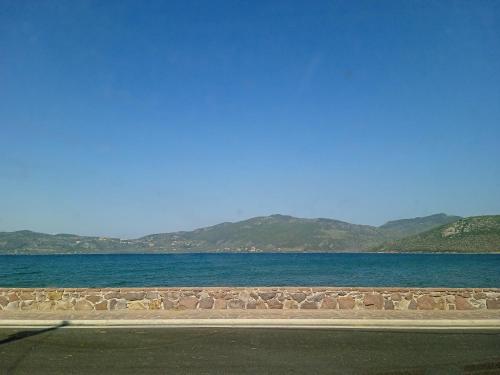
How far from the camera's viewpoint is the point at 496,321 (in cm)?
1161

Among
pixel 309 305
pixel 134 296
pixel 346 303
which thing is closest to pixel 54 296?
pixel 134 296

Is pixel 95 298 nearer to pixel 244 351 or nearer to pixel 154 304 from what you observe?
pixel 154 304

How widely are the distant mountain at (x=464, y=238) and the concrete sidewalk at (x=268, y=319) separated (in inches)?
6277

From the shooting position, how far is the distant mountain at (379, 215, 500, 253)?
16038 centimetres

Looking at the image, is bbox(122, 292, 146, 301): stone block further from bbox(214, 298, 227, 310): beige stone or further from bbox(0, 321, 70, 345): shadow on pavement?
bbox(0, 321, 70, 345): shadow on pavement

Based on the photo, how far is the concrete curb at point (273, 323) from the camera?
11414 mm

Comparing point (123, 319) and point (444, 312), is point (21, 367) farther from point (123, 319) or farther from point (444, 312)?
point (444, 312)

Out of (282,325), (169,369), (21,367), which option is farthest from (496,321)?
(21,367)

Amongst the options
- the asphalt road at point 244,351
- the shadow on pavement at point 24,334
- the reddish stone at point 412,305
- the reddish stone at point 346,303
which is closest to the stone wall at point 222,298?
the reddish stone at point 346,303

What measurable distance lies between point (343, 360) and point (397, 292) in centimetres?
654

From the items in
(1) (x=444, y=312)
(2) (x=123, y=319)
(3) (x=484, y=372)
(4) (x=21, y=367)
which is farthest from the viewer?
(1) (x=444, y=312)

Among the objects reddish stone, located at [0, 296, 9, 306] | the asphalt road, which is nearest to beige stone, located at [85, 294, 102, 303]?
reddish stone, located at [0, 296, 9, 306]

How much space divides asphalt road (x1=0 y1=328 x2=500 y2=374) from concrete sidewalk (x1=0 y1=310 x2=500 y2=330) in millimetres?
747

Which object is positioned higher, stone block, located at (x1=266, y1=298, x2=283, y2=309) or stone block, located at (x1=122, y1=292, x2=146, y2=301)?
stone block, located at (x1=122, y1=292, x2=146, y2=301)
